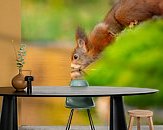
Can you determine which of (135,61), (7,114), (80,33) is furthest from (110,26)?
(7,114)

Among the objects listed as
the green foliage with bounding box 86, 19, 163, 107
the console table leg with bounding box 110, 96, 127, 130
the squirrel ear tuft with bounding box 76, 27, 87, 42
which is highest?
the squirrel ear tuft with bounding box 76, 27, 87, 42

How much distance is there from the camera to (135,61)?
520cm

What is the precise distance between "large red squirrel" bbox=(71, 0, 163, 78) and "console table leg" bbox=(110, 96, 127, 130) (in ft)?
5.09

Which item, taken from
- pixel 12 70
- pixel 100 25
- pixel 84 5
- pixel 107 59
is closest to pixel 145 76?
pixel 107 59

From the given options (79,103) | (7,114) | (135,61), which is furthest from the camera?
(135,61)

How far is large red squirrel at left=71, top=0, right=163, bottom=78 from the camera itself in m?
5.19

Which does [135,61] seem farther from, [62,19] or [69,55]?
[62,19]

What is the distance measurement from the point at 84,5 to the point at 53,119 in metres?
1.58

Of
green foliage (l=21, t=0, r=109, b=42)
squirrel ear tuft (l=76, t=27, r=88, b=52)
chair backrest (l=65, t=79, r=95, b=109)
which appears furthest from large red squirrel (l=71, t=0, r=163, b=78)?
chair backrest (l=65, t=79, r=95, b=109)

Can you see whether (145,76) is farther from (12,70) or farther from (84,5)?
(12,70)

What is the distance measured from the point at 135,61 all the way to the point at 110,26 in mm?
576

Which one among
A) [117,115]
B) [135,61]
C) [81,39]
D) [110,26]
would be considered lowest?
[117,115]

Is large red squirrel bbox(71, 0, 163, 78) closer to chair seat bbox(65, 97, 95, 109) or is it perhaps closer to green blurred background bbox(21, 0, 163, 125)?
green blurred background bbox(21, 0, 163, 125)

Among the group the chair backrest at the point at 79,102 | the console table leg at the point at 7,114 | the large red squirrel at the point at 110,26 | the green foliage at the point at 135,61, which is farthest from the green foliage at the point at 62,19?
the console table leg at the point at 7,114
